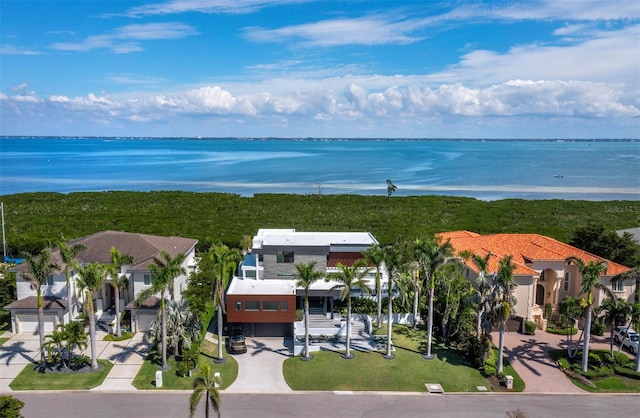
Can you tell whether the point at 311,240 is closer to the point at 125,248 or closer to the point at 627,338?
the point at 125,248

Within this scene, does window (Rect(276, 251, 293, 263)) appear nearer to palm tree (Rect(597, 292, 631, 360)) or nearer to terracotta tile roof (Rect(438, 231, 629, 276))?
terracotta tile roof (Rect(438, 231, 629, 276))

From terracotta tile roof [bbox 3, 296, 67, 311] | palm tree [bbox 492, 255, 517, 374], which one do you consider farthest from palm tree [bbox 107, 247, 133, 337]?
palm tree [bbox 492, 255, 517, 374]

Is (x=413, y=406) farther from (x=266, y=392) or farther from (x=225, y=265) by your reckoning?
(x=225, y=265)

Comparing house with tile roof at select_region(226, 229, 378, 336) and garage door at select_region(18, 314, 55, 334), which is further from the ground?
house with tile roof at select_region(226, 229, 378, 336)

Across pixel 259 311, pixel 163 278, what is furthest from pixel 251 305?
pixel 163 278

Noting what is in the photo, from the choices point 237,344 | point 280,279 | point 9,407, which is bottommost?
point 237,344

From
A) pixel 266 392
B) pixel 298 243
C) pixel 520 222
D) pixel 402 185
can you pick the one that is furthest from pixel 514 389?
pixel 402 185
